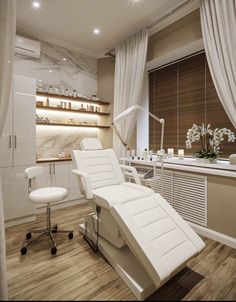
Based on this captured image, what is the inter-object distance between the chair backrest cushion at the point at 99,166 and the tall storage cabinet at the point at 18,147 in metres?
0.87

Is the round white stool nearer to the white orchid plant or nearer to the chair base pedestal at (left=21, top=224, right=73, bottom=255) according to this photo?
the chair base pedestal at (left=21, top=224, right=73, bottom=255)

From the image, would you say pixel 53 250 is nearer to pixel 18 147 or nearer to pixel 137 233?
pixel 137 233

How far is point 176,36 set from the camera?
2717 millimetres

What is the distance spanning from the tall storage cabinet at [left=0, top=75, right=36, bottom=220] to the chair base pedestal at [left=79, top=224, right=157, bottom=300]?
133cm

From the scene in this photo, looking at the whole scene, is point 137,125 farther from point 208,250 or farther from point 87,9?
point 208,250

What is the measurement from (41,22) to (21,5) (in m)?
0.40

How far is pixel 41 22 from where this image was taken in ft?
9.50

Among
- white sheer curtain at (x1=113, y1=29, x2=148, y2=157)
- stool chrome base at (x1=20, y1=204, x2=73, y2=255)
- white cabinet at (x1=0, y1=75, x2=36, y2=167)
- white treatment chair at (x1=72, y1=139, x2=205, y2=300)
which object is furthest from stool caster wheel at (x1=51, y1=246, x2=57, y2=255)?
white sheer curtain at (x1=113, y1=29, x2=148, y2=157)

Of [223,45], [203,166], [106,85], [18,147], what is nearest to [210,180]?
[203,166]

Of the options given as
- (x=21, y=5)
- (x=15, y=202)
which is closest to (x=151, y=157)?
(x=15, y=202)

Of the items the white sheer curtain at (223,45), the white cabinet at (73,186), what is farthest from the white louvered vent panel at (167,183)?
the white cabinet at (73,186)

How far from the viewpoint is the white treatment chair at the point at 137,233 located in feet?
4.02

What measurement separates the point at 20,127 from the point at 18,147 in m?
0.28

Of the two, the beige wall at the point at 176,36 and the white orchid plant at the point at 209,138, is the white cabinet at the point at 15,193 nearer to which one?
the white orchid plant at the point at 209,138
